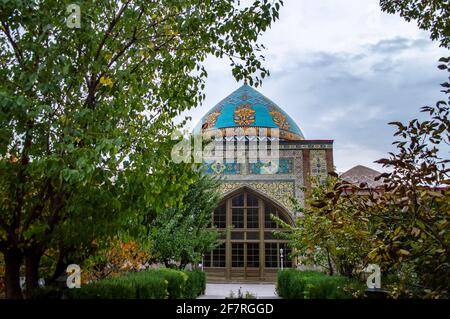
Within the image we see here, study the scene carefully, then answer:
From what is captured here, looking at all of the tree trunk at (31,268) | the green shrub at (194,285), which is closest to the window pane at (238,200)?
the green shrub at (194,285)

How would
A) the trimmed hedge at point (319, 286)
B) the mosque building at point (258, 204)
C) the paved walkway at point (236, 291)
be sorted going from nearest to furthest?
the trimmed hedge at point (319, 286), the paved walkway at point (236, 291), the mosque building at point (258, 204)

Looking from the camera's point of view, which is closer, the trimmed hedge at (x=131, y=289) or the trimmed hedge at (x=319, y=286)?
the trimmed hedge at (x=131, y=289)

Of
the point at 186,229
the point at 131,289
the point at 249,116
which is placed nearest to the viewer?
the point at 131,289

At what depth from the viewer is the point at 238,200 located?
70.0 feet

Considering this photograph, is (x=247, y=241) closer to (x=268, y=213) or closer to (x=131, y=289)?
(x=268, y=213)

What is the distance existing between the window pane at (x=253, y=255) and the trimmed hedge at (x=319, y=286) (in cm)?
727

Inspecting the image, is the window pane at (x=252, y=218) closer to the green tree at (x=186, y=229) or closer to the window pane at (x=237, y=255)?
the window pane at (x=237, y=255)

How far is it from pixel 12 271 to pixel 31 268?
0.26 meters

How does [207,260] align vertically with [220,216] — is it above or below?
below

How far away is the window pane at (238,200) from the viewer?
21.3 metres

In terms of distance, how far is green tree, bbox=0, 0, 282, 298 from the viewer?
344cm

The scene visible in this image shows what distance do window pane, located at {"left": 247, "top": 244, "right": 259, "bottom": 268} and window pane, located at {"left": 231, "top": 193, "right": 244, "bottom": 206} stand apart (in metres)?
2.14

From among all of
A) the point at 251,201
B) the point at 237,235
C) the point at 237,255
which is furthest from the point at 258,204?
the point at 237,255

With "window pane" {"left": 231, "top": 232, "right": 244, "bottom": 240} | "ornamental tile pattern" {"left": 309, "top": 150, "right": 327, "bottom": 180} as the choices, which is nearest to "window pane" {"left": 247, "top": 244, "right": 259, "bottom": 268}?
"window pane" {"left": 231, "top": 232, "right": 244, "bottom": 240}
